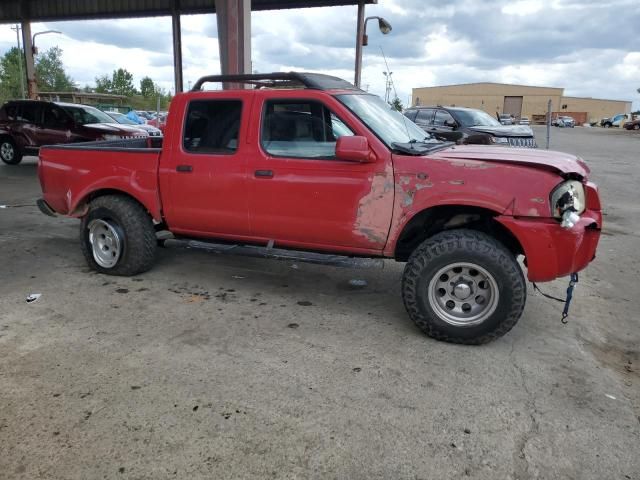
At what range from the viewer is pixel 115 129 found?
40.3 feet

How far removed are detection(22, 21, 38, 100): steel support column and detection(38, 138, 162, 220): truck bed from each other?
19487mm

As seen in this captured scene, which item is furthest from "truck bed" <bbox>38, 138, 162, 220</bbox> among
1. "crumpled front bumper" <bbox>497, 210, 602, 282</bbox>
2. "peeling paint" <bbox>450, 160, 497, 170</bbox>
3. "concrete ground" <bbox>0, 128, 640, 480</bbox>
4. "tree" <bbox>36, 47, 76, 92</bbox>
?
"tree" <bbox>36, 47, 76, 92</bbox>

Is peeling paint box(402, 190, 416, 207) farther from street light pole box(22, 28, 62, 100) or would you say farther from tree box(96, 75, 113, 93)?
tree box(96, 75, 113, 93)

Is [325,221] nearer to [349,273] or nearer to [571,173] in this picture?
[349,273]

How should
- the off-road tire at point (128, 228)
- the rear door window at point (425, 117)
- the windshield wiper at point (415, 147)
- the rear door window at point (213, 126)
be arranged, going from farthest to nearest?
1. the rear door window at point (425, 117)
2. the off-road tire at point (128, 228)
3. the rear door window at point (213, 126)
4. the windshield wiper at point (415, 147)

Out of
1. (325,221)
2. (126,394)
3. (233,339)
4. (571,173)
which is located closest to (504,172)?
(571,173)

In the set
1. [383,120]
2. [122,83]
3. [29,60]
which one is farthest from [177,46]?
[122,83]

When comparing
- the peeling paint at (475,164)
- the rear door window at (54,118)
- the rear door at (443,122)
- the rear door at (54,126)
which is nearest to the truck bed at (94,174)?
the peeling paint at (475,164)

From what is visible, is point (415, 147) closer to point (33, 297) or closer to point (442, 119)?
point (33, 297)

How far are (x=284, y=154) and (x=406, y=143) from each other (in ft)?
3.35

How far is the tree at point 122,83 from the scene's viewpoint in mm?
93750

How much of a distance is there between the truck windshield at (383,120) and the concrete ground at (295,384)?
1483 mm

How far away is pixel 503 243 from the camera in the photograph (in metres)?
4.16

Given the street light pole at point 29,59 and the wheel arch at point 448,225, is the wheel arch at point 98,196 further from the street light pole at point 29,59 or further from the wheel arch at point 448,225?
the street light pole at point 29,59
